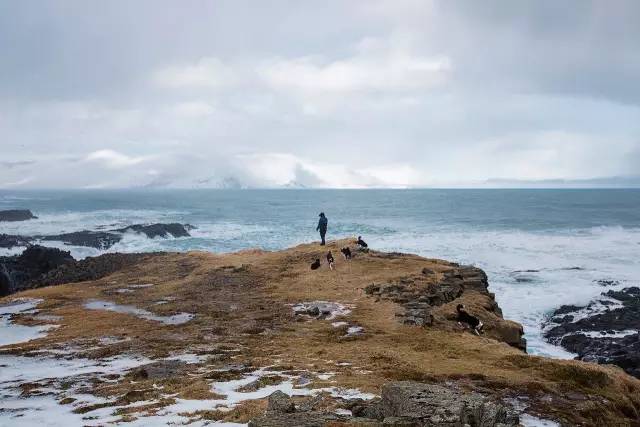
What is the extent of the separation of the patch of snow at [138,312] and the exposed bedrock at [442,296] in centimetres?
852

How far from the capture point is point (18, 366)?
13711 mm

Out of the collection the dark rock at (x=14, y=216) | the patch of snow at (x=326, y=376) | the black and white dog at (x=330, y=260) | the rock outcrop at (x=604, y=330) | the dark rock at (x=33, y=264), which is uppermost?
the dark rock at (x=14, y=216)

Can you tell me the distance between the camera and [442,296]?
2083cm

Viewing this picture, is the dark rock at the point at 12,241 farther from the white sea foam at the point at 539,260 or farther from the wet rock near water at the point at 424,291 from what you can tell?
the wet rock near water at the point at 424,291

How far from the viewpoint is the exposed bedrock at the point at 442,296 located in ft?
58.7

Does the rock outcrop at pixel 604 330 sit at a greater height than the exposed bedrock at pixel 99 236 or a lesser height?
lesser

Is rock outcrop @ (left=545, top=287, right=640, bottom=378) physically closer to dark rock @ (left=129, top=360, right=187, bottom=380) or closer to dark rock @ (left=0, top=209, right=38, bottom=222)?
dark rock @ (left=129, top=360, right=187, bottom=380)

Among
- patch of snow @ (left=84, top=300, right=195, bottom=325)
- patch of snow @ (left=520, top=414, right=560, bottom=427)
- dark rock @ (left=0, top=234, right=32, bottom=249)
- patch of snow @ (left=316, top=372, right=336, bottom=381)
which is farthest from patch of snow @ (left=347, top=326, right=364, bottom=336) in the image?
dark rock @ (left=0, top=234, right=32, bottom=249)

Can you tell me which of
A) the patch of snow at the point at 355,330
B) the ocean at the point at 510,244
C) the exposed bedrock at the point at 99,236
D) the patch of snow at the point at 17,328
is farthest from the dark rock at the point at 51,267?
the patch of snow at the point at 355,330

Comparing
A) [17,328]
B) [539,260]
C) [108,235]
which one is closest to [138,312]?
[17,328]

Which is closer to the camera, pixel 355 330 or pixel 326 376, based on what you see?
pixel 326 376

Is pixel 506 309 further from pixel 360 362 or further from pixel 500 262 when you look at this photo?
pixel 360 362

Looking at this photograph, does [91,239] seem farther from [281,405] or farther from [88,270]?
[281,405]

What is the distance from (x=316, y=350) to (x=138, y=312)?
1048 cm
